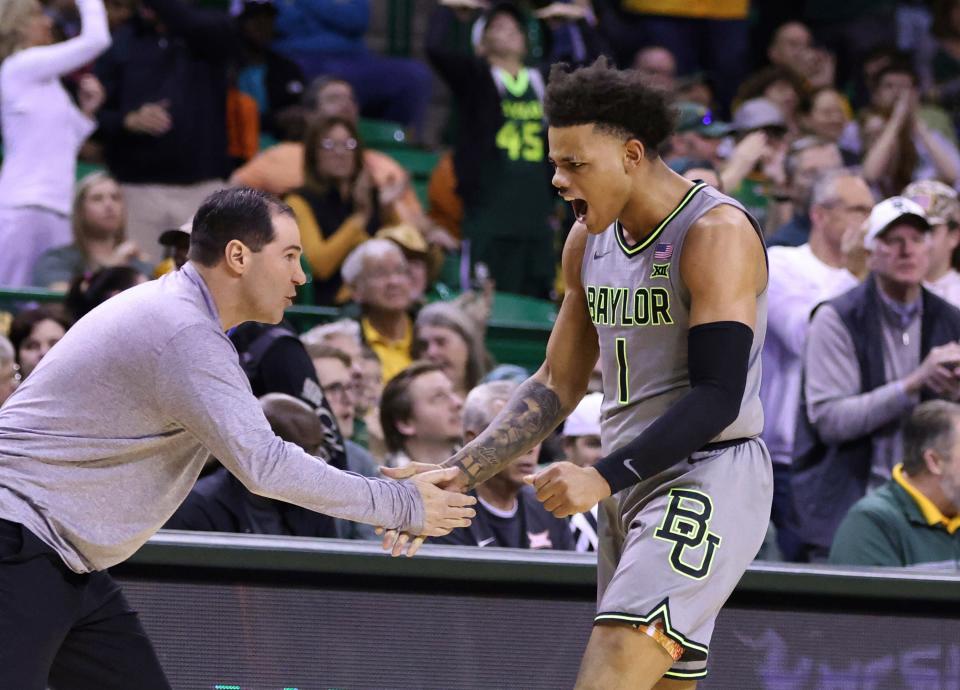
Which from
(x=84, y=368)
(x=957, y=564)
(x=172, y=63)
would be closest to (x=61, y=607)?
(x=84, y=368)

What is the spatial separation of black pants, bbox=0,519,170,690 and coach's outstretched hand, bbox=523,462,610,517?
1.07m

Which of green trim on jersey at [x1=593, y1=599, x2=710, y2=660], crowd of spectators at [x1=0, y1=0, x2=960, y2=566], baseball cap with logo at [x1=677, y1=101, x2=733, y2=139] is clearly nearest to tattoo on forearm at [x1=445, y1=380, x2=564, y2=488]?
green trim on jersey at [x1=593, y1=599, x2=710, y2=660]

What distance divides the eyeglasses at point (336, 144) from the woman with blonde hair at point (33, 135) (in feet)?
4.26

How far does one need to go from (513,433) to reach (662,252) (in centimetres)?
74

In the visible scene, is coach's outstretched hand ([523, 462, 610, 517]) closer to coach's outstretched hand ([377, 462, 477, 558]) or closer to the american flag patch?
coach's outstretched hand ([377, 462, 477, 558])

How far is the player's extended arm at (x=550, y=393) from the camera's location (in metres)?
4.33

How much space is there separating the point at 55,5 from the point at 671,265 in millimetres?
7446

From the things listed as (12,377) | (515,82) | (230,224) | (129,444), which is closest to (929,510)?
(230,224)

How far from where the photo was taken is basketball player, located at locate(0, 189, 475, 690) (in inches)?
144

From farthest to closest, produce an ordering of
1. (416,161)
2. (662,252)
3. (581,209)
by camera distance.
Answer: (416,161), (581,209), (662,252)

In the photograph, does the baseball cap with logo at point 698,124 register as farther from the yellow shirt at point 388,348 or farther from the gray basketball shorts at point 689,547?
the gray basketball shorts at point 689,547

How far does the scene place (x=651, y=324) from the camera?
3961 mm

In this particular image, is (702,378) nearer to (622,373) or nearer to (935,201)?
(622,373)

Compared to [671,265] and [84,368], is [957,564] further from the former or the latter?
[84,368]
